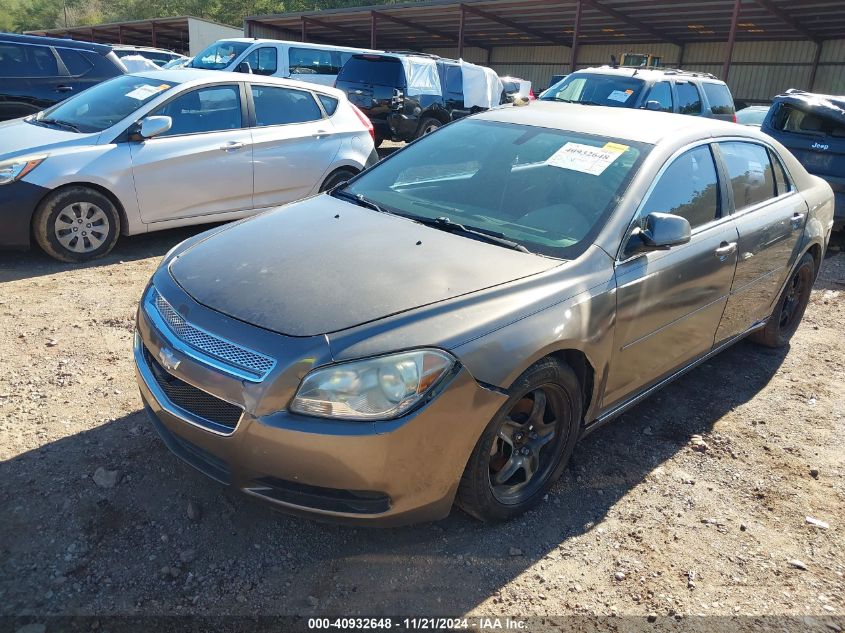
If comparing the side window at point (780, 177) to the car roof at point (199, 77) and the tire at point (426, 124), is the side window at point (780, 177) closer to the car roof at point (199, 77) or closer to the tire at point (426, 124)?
the car roof at point (199, 77)

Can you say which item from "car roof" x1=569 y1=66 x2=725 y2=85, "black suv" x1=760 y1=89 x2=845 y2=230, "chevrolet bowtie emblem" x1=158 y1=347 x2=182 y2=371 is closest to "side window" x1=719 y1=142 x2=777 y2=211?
"chevrolet bowtie emblem" x1=158 y1=347 x2=182 y2=371

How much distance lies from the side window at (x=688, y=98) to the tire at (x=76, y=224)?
336 inches

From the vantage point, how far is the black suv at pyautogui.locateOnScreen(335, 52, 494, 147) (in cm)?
1245

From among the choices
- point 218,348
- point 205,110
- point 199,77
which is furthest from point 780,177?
point 199,77

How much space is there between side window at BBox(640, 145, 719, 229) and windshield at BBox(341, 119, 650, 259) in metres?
0.19

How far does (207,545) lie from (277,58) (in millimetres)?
13703

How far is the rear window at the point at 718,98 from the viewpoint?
36.4ft

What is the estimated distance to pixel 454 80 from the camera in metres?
14.2

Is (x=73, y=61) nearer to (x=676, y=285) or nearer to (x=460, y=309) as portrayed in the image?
(x=460, y=309)

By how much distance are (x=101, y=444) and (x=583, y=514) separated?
89.6 inches

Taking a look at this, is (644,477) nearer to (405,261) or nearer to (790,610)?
(790,610)

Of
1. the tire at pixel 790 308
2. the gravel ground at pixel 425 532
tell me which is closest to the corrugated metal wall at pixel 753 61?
the tire at pixel 790 308

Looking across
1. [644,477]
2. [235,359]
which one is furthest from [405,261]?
[644,477]

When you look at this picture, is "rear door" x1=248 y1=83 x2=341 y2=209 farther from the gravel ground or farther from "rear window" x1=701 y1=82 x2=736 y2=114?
"rear window" x1=701 y1=82 x2=736 y2=114
